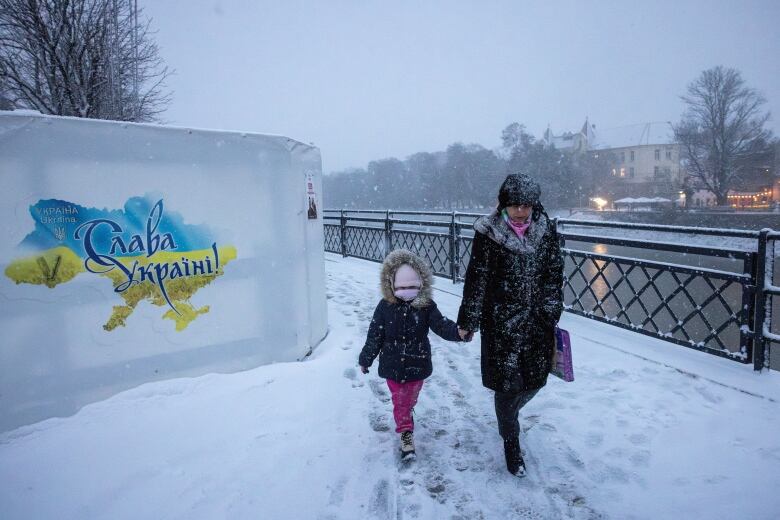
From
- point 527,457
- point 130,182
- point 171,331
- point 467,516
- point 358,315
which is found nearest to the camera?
point 467,516

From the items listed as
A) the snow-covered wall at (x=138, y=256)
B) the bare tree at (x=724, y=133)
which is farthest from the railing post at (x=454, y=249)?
the bare tree at (x=724, y=133)

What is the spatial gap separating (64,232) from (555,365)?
3.67 m

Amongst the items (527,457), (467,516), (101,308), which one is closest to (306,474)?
(467,516)

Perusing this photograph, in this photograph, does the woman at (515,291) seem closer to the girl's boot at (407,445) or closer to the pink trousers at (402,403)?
the pink trousers at (402,403)

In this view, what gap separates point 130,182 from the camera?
3318 mm

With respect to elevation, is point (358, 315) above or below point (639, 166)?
below

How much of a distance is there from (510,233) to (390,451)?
1.77m

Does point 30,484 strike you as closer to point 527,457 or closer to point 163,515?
point 163,515

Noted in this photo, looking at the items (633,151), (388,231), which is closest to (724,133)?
(633,151)

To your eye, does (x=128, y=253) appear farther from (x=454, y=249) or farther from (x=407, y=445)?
(x=454, y=249)

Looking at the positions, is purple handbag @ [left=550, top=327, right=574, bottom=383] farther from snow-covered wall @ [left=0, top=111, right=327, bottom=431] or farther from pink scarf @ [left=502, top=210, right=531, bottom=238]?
snow-covered wall @ [left=0, top=111, right=327, bottom=431]

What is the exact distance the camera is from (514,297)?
2.49 meters

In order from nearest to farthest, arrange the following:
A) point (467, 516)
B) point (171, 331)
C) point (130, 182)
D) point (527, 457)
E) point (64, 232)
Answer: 1. point (467, 516)
2. point (527, 457)
3. point (64, 232)
4. point (130, 182)
5. point (171, 331)

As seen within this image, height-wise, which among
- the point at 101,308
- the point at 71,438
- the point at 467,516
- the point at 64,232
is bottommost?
the point at 467,516
